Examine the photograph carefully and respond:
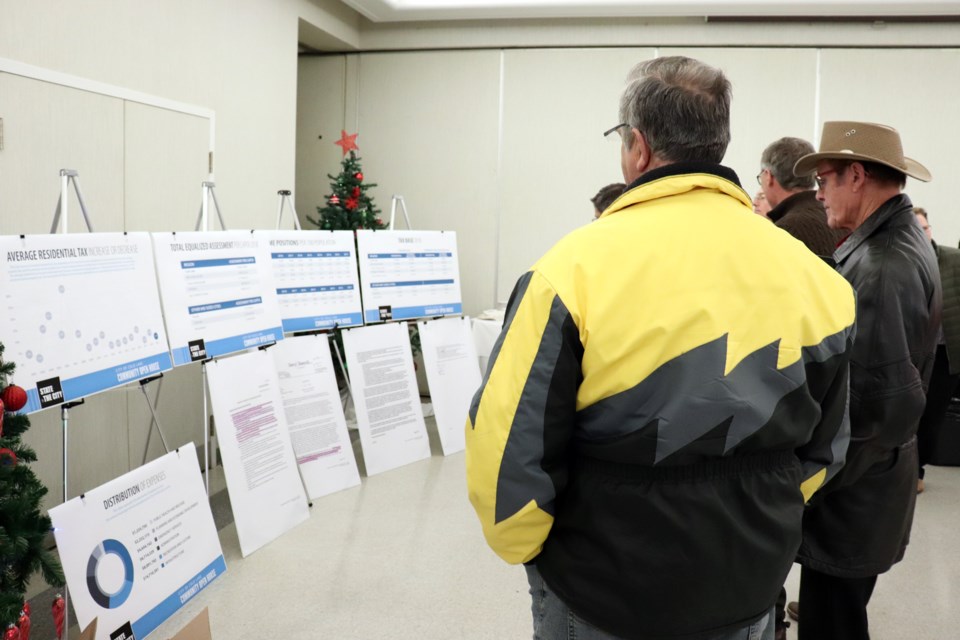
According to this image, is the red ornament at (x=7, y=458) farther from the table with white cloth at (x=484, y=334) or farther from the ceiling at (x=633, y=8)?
the ceiling at (x=633, y=8)

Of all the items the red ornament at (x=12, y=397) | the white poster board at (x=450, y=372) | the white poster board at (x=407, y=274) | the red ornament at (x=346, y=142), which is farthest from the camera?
the red ornament at (x=346, y=142)

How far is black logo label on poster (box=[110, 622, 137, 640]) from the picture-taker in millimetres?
2537

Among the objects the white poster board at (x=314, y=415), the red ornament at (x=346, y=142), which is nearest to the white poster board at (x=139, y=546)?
the white poster board at (x=314, y=415)

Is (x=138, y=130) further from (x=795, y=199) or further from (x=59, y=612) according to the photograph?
(x=795, y=199)

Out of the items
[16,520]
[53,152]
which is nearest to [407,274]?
[53,152]

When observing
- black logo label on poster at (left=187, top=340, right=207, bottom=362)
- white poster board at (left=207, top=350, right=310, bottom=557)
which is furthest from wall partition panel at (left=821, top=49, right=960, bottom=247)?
black logo label on poster at (left=187, top=340, right=207, bottom=362)

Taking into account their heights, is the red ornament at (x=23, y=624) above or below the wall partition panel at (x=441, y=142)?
below

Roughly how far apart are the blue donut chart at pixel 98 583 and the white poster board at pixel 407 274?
2302 millimetres

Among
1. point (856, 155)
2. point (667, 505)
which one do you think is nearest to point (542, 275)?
point (667, 505)

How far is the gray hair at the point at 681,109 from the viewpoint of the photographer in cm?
131

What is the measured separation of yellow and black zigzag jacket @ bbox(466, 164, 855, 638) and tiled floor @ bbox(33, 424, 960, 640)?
1.66 meters

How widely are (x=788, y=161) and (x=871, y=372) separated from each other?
3.77 feet

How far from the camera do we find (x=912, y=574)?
344 centimetres

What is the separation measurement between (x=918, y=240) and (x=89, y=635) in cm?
259
